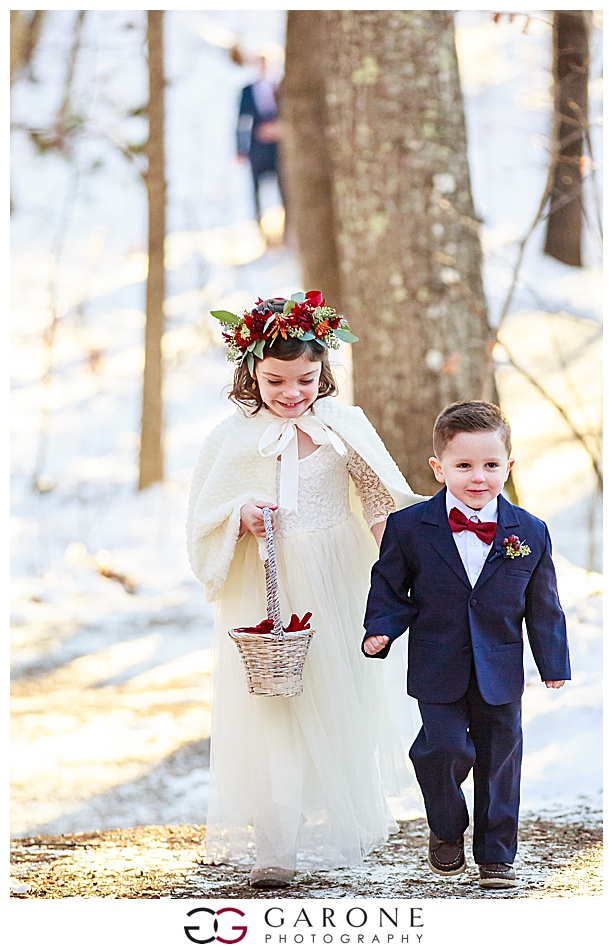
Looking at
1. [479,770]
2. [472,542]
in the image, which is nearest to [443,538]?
[472,542]

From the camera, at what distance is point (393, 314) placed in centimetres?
462

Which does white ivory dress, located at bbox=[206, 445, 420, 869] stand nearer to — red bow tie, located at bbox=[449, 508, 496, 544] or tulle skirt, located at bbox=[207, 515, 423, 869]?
tulle skirt, located at bbox=[207, 515, 423, 869]

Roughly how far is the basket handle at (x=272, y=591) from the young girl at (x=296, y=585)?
13cm

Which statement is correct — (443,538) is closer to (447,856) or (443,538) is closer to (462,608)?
(462,608)

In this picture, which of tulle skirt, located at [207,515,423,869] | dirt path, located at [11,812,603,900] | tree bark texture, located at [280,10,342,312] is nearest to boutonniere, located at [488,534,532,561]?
tulle skirt, located at [207,515,423,869]

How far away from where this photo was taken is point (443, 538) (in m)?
2.85

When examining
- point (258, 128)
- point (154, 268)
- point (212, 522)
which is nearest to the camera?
point (212, 522)

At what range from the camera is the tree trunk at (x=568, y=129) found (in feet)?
20.6

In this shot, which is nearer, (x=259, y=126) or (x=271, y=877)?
(x=271, y=877)

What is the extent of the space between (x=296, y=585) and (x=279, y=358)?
25.8 inches

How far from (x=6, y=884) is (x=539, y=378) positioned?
629cm

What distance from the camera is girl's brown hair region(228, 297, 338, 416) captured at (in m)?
2.96

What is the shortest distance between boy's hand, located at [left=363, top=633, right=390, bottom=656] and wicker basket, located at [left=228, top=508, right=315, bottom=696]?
6.1 inches
